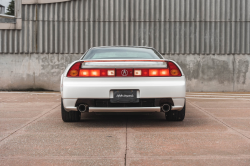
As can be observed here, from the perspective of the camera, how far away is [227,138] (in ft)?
13.4

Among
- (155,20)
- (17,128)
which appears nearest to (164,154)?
(17,128)

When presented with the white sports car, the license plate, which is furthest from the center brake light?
the license plate

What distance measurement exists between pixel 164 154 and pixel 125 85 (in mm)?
1456

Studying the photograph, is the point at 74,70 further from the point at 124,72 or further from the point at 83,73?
the point at 124,72

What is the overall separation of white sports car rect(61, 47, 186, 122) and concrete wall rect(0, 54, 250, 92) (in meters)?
8.39

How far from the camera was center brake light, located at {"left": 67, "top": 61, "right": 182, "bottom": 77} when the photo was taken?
458cm

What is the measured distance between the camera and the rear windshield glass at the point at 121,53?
211 inches

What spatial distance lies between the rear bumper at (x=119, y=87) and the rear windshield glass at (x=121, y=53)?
2.63 feet

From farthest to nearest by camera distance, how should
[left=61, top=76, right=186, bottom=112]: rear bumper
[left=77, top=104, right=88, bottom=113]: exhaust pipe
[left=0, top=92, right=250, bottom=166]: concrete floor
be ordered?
[left=77, top=104, right=88, bottom=113]: exhaust pipe → [left=61, top=76, right=186, bottom=112]: rear bumper → [left=0, top=92, right=250, bottom=166]: concrete floor

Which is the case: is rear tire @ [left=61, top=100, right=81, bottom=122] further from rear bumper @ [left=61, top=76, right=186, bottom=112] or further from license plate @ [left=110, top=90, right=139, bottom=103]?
license plate @ [left=110, top=90, right=139, bottom=103]

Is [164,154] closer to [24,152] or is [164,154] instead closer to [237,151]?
[237,151]

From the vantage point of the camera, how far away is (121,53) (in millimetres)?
5469

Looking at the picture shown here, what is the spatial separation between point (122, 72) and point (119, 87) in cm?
22

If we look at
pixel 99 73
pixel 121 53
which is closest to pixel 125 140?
pixel 99 73
